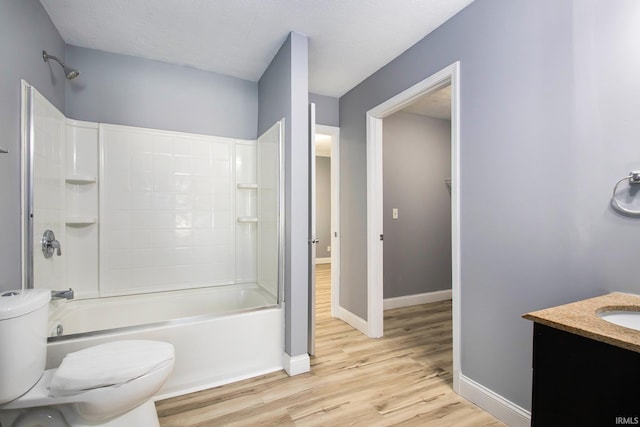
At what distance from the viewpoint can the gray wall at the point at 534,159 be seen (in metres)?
1.19

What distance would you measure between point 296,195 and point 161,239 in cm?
129

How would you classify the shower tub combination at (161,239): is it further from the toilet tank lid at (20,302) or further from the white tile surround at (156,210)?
the toilet tank lid at (20,302)

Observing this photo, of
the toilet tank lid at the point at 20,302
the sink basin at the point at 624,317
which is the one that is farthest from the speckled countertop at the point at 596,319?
the toilet tank lid at the point at 20,302

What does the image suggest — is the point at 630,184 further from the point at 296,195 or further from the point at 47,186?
the point at 47,186

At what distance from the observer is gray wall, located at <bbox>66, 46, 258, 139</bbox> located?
7.52ft

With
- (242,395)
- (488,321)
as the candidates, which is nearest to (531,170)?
(488,321)

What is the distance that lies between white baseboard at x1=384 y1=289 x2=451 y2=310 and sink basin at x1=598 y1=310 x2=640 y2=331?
2.46 meters

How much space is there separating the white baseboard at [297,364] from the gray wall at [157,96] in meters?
1.98

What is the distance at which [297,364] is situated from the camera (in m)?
2.06

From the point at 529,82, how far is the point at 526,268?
0.91 m

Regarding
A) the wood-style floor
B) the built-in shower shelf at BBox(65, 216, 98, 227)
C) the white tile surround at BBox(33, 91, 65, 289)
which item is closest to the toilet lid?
the wood-style floor

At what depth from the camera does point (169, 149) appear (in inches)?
100

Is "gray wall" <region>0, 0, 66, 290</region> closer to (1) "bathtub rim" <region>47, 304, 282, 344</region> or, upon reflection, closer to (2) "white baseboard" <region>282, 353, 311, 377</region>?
(1) "bathtub rim" <region>47, 304, 282, 344</region>

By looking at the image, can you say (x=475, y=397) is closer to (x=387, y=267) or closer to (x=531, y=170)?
(x=531, y=170)
